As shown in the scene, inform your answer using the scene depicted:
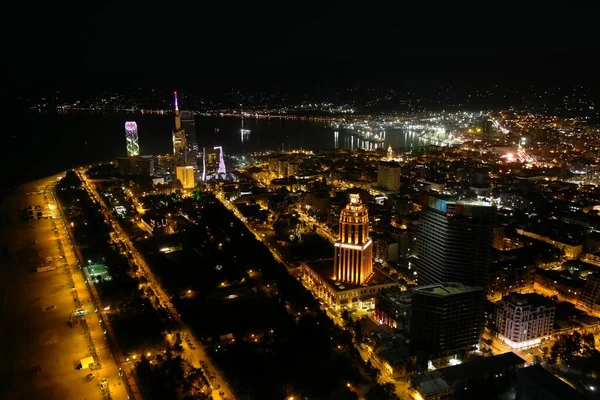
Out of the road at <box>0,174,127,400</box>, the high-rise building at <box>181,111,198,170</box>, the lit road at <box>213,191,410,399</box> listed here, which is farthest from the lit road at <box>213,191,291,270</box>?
the road at <box>0,174,127,400</box>

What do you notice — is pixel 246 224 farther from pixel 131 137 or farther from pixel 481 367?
pixel 131 137

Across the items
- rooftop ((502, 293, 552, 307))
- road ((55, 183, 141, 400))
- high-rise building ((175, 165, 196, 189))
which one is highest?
high-rise building ((175, 165, 196, 189))

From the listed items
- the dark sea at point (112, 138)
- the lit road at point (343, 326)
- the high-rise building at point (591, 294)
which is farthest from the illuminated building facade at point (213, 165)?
the high-rise building at point (591, 294)

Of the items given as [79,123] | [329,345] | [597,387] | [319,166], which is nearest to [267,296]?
[329,345]

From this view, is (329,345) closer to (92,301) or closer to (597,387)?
(597,387)

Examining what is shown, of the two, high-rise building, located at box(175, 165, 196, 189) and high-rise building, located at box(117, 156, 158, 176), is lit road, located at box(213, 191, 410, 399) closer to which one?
high-rise building, located at box(175, 165, 196, 189)
